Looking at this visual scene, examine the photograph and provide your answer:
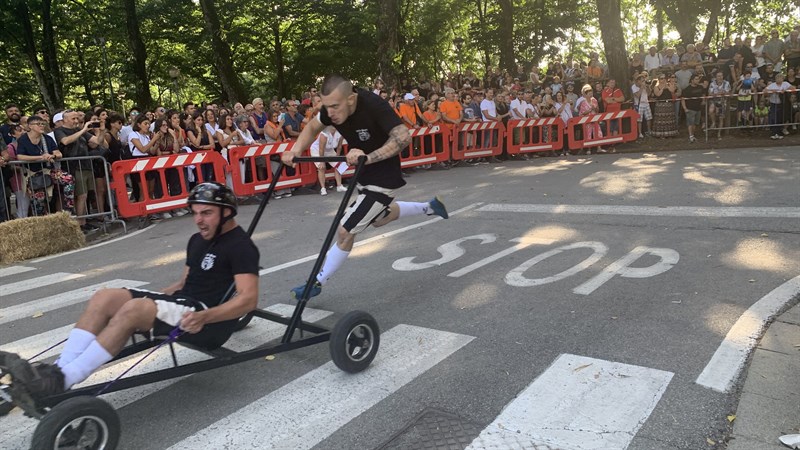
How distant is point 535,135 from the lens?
17.2 metres

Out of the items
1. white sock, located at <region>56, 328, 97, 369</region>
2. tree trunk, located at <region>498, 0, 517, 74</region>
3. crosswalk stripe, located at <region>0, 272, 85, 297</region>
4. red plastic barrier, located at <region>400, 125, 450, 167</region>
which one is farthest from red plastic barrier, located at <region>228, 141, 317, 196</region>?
tree trunk, located at <region>498, 0, 517, 74</region>

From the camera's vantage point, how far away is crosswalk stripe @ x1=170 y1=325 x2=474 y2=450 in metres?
3.28

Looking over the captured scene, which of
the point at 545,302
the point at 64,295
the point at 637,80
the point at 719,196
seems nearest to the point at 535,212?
A: the point at 719,196

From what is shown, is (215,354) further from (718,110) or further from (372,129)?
(718,110)

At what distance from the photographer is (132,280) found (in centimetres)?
700

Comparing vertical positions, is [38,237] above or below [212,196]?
below

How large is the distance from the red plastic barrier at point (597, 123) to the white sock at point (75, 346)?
51.3ft

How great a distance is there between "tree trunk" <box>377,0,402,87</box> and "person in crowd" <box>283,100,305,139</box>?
8.80 m

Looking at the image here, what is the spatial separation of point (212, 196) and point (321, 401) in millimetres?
1398

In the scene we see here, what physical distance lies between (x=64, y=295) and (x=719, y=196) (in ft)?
28.4

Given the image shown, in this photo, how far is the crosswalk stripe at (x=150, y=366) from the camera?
11.5ft

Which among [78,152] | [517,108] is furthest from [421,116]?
[78,152]

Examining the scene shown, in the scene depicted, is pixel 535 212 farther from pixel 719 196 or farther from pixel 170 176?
pixel 170 176

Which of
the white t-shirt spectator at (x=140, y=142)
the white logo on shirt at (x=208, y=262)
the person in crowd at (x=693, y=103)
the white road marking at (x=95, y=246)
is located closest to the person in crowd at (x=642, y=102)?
the person in crowd at (x=693, y=103)
